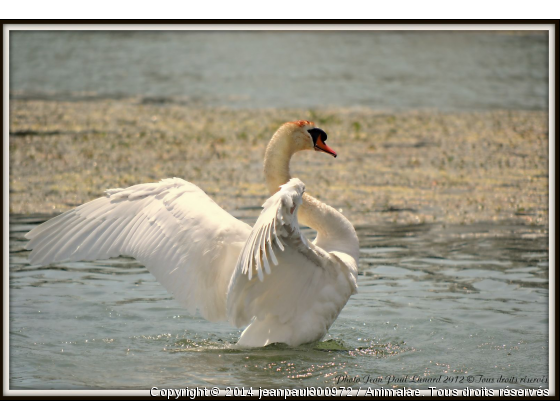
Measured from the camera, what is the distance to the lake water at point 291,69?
60.5ft

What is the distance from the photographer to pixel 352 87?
2014 cm

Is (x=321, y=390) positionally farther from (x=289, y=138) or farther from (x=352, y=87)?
(x=352, y=87)

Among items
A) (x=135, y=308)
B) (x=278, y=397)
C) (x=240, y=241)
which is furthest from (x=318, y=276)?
(x=135, y=308)

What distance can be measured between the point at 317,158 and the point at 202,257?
7.32 m

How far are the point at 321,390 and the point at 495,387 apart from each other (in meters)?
1.11

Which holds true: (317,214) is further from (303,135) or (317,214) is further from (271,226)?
(271,226)

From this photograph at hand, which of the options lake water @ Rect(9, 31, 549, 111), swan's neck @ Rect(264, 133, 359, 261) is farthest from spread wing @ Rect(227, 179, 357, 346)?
lake water @ Rect(9, 31, 549, 111)

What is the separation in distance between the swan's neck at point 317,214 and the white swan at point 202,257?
11 cm

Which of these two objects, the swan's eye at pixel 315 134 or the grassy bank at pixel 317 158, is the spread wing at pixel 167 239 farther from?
the grassy bank at pixel 317 158

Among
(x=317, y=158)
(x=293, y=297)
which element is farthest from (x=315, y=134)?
(x=317, y=158)

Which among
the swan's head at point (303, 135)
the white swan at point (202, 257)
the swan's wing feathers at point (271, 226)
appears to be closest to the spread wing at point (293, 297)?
the white swan at point (202, 257)

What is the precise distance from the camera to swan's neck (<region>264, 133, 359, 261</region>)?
5.85 meters

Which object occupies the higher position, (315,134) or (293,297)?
(315,134)

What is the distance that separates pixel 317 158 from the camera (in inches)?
495
